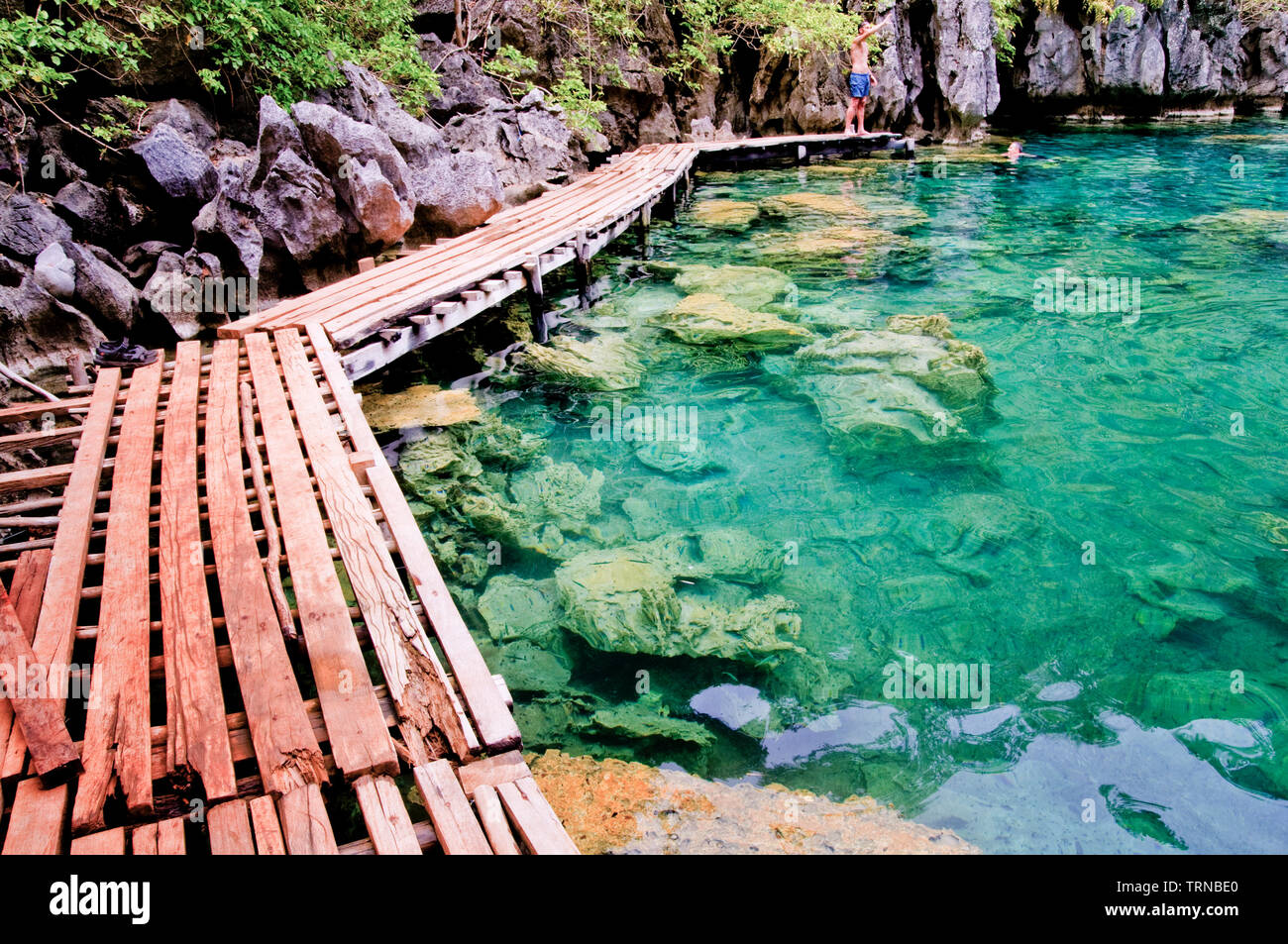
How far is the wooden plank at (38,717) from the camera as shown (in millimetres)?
2559

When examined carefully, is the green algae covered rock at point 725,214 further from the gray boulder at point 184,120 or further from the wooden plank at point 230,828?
the wooden plank at point 230,828

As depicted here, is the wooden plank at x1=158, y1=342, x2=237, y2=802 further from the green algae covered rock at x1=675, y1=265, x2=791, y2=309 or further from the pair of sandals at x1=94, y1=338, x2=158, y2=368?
the green algae covered rock at x1=675, y1=265, x2=791, y2=309

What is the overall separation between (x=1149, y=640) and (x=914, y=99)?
23365 millimetres

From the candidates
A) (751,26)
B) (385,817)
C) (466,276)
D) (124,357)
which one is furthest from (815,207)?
(385,817)

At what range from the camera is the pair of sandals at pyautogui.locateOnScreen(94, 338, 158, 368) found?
6.46 m

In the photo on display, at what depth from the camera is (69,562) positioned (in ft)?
12.0

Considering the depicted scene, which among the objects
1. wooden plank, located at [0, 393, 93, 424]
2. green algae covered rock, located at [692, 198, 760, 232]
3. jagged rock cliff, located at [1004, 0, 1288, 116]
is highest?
jagged rock cliff, located at [1004, 0, 1288, 116]

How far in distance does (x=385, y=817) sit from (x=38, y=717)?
1.39 m

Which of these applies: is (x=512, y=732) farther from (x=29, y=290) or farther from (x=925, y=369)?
(x=29, y=290)

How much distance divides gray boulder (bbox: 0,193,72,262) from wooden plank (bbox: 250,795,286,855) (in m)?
7.35

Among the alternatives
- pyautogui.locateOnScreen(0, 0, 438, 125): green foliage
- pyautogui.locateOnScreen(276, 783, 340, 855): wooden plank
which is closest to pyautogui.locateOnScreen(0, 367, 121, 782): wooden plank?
pyautogui.locateOnScreen(276, 783, 340, 855): wooden plank

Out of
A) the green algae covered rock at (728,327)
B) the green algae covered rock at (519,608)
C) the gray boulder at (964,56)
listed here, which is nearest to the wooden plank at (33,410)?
the green algae covered rock at (519,608)

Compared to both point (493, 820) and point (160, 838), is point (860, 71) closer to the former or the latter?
point (493, 820)
